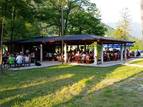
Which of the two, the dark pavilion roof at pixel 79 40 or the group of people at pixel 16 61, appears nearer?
the group of people at pixel 16 61

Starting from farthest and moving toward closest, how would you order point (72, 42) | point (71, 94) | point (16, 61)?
point (72, 42), point (16, 61), point (71, 94)

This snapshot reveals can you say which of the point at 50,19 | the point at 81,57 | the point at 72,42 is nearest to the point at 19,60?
the point at 81,57

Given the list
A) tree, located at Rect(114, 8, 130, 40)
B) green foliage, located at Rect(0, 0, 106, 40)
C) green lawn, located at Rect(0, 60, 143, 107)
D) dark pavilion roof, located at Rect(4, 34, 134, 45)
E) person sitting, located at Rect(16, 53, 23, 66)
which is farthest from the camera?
tree, located at Rect(114, 8, 130, 40)

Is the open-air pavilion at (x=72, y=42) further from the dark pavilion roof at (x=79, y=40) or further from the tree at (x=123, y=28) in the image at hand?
the tree at (x=123, y=28)

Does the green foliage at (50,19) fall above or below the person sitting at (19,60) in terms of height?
above

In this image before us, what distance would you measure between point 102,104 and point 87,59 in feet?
66.7

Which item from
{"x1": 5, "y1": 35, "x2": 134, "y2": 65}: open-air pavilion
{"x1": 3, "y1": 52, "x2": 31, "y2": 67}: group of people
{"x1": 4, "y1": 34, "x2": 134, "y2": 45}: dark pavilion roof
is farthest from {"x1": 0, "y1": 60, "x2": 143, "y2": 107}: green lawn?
{"x1": 5, "y1": 35, "x2": 134, "y2": 65}: open-air pavilion

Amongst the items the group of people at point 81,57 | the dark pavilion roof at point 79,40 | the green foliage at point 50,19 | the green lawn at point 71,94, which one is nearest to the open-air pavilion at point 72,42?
the dark pavilion roof at point 79,40

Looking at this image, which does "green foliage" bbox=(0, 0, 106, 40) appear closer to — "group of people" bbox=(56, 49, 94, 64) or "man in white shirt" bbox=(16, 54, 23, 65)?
"group of people" bbox=(56, 49, 94, 64)

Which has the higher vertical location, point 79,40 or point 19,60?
point 79,40

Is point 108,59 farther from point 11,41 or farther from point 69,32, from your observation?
point 69,32

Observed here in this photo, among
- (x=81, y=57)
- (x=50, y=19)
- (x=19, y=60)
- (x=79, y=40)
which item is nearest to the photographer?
(x=19, y=60)

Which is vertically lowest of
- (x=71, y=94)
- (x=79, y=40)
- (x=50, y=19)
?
(x=71, y=94)

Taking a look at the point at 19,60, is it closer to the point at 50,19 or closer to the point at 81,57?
the point at 81,57
